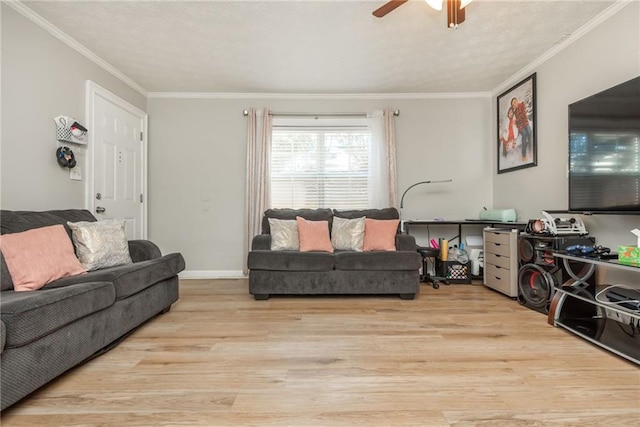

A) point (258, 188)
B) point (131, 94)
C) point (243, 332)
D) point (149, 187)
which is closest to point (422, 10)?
point (258, 188)

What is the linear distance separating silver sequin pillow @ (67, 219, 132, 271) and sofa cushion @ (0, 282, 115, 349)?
553mm

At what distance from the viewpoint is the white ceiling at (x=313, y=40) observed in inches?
92.0

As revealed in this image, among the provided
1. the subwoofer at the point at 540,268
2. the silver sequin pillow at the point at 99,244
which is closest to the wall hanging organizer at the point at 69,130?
the silver sequin pillow at the point at 99,244

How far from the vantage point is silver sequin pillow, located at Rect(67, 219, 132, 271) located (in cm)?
221

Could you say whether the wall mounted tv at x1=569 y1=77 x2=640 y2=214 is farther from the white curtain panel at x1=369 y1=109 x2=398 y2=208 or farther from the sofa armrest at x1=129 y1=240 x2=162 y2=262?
the sofa armrest at x1=129 y1=240 x2=162 y2=262

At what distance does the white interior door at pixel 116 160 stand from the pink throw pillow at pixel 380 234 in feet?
9.72

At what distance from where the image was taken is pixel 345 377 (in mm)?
1564

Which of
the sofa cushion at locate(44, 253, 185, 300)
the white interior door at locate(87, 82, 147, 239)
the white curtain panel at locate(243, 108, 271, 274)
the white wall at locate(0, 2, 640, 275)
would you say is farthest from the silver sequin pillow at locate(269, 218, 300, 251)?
the white interior door at locate(87, 82, 147, 239)

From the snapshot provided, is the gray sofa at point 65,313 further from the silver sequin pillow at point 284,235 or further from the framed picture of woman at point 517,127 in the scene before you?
the framed picture of woman at point 517,127

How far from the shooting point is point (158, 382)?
1529 mm

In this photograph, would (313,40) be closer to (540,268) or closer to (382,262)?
(382,262)

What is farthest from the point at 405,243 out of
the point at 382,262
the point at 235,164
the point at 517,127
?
the point at 235,164

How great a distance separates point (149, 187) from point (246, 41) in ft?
8.12

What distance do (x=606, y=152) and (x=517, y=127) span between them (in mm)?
1554
